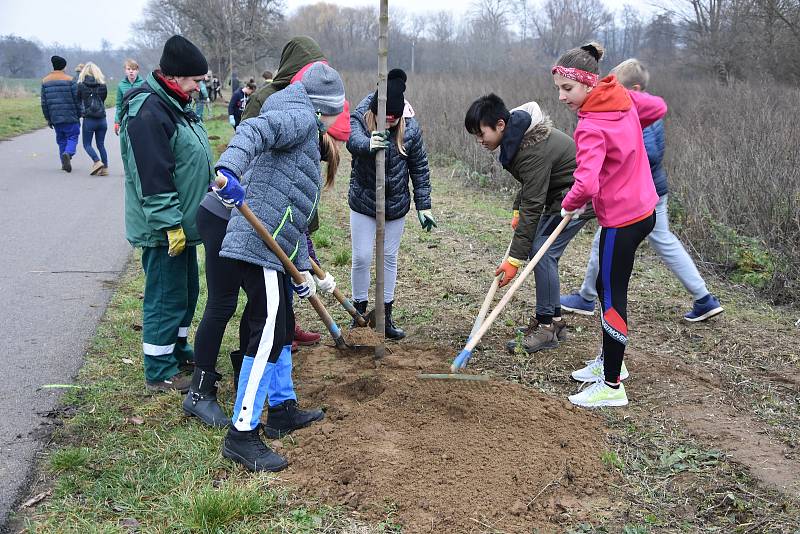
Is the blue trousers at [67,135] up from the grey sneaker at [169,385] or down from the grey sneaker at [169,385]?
up

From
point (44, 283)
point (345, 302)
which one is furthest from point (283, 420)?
point (44, 283)

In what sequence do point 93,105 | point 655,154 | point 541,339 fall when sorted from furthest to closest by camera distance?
point 93,105, point 655,154, point 541,339

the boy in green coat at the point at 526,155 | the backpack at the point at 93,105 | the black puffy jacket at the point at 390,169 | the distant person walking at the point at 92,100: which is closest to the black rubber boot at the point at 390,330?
the black puffy jacket at the point at 390,169

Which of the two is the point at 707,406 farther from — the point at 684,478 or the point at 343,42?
the point at 343,42

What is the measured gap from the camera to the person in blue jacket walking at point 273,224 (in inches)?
127

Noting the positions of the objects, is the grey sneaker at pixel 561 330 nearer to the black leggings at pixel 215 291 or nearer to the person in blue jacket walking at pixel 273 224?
the person in blue jacket walking at pixel 273 224

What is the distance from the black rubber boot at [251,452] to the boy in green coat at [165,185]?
0.97m

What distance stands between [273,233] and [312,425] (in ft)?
3.76

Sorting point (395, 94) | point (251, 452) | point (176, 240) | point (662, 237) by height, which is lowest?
point (251, 452)

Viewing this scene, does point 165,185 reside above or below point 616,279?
above

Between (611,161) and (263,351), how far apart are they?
7.00 feet

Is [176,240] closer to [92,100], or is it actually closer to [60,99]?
[92,100]

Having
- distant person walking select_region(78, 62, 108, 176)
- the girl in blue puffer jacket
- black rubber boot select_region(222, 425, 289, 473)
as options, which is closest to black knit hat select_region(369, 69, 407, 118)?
A: the girl in blue puffer jacket

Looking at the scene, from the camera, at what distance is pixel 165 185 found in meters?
3.90
